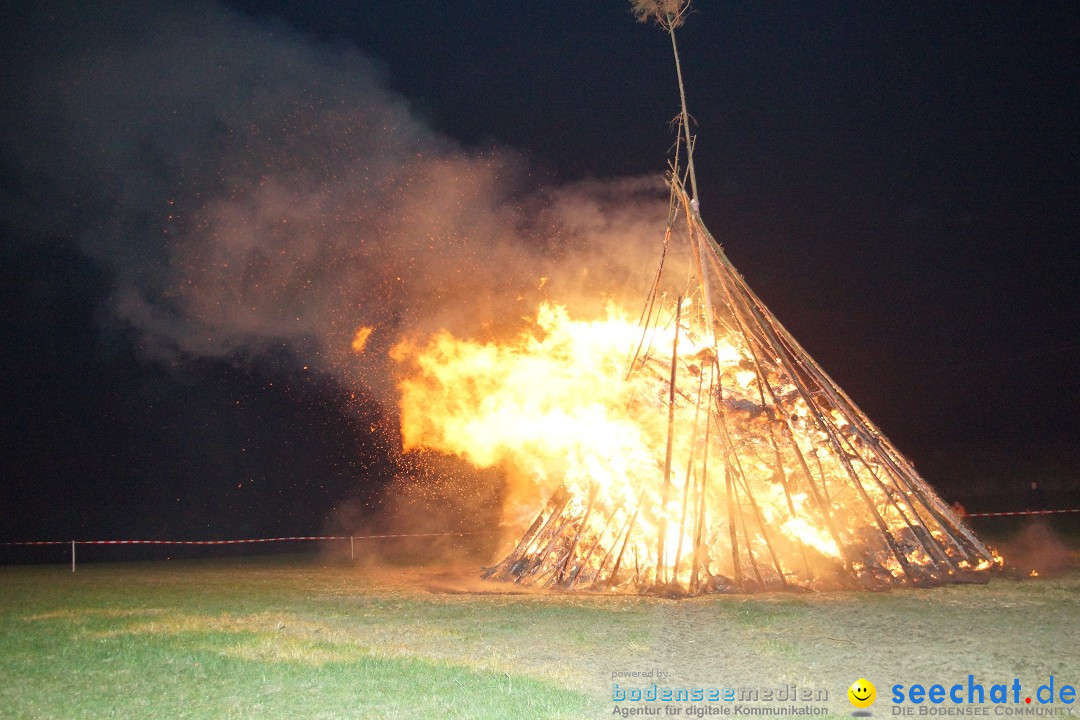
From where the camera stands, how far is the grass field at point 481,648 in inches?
221

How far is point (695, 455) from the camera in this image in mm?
11352

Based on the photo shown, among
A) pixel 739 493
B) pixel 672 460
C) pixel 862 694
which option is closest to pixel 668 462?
pixel 672 460

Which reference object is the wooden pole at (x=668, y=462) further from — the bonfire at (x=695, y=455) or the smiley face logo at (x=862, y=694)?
the smiley face logo at (x=862, y=694)

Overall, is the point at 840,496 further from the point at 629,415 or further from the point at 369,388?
the point at 369,388

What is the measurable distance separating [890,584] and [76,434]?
2353 cm

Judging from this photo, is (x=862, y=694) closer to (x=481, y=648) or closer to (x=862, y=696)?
(x=862, y=696)

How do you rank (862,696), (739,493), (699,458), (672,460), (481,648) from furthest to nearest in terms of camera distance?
(672,460) → (699,458) → (739,493) → (481,648) → (862,696)

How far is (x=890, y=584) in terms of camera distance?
1014 centimetres

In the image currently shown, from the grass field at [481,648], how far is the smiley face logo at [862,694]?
0.33ft

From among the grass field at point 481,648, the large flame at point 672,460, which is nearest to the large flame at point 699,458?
the large flame at point 672,460

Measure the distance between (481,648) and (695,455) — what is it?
527 cm

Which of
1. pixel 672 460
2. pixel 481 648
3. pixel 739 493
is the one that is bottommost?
pixel 481 648

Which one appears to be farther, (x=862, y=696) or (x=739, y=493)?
(x=739, y=493)

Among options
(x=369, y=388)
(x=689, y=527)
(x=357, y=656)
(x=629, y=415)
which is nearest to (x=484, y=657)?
(x=357, y=656)
